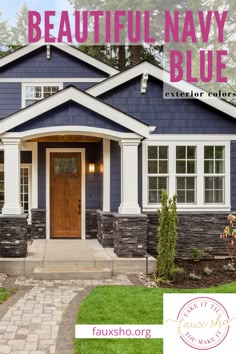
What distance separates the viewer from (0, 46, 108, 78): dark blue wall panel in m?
11.0

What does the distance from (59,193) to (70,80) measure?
336cm

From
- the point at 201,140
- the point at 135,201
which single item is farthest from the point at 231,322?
the point at 201,140

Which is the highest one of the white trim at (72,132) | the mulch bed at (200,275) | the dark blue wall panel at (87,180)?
the white trim at (72,132)

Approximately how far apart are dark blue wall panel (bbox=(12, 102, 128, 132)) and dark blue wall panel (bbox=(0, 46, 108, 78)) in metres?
3.79

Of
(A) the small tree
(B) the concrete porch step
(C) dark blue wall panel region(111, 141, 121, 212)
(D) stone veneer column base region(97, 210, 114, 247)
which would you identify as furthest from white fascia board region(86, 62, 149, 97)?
(B) the concrete porch step

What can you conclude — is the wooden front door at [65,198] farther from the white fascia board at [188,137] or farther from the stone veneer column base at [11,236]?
the stone veneer column base at [11,236]

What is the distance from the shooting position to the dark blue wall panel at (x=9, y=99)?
35.6ft

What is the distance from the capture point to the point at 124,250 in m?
7.44

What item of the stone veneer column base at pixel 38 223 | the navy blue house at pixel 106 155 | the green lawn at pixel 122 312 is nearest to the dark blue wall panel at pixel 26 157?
the navy blue house at pixel 106 155

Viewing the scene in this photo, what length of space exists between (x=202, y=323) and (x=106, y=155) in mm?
5940

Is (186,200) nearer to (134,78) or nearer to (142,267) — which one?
(142,267)

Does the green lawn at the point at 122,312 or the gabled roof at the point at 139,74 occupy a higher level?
the gabled roof at the point at 139,74

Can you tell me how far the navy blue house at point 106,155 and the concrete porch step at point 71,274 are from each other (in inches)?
30.5

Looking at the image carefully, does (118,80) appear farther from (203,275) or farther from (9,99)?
(203,275)
